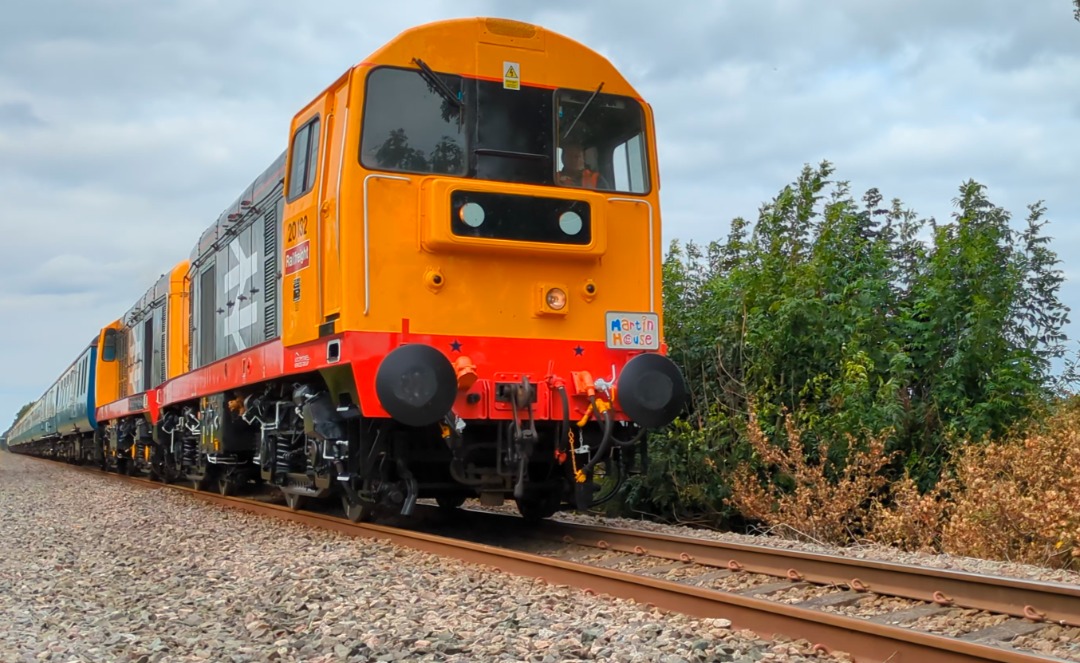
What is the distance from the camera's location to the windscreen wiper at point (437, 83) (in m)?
7.49

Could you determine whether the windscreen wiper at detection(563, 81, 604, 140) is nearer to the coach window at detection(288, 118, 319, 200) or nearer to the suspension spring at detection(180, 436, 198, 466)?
the coach window at detection(288, 118, 319, 200)

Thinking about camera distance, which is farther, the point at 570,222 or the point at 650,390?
the point at 570,222

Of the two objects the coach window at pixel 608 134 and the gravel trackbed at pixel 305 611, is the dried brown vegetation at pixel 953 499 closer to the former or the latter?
the coach window at pixel 608 134

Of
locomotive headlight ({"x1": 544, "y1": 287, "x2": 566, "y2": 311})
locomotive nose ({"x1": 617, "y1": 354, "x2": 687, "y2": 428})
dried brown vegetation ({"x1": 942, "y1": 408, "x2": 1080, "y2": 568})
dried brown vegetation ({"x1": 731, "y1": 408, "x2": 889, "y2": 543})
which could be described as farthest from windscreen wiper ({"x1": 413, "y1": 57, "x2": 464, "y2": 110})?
dried brown vegetation ({"x1": 942, "y1": 408, "x2": 1080, "y2": 568})

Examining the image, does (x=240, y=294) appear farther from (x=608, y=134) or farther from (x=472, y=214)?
(x=608, y=134)

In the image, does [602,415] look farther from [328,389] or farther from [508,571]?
[328,389]

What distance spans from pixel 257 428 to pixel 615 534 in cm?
427

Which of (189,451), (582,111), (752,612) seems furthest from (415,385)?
(189,451)

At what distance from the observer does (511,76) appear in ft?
25.5

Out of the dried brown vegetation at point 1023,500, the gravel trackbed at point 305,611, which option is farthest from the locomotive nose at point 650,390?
the dried brown vegetation at point 1023,500

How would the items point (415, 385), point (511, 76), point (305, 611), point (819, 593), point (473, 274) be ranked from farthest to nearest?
point (511, 76)
point (473, 274)
point (415, 385)
point (819, 593)
point (305, 611)

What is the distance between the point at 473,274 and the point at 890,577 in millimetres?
3442

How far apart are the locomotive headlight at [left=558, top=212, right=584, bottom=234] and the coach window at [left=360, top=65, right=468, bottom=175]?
776 mm

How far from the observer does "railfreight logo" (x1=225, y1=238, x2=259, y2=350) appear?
9969 millimetres
